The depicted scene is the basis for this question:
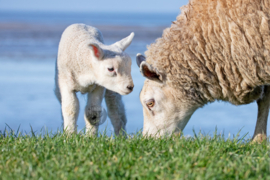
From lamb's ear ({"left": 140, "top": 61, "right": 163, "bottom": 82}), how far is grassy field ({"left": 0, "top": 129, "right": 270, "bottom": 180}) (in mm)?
777

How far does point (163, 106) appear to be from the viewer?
4.46 metres

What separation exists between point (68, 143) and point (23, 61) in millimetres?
7824

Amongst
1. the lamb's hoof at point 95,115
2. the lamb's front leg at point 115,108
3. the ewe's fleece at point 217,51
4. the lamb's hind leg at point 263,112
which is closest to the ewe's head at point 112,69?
the ewe's fleece at point 217,51

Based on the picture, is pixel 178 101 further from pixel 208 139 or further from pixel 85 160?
pixel 85 160

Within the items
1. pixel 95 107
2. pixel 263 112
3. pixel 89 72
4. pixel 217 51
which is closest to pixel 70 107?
pixel 95 107

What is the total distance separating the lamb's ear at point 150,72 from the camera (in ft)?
13.4

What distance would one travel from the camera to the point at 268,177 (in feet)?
8.53

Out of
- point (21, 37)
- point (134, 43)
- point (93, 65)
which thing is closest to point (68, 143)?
point (93, 65)

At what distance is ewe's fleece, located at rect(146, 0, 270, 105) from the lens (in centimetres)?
383

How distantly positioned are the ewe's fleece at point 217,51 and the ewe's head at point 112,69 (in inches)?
11.9

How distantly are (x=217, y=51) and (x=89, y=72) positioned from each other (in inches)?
54.9

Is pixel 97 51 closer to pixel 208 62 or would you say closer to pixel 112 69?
pixel 112 69

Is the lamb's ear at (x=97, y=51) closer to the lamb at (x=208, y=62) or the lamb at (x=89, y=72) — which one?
the lamb at (x=89, y=72)

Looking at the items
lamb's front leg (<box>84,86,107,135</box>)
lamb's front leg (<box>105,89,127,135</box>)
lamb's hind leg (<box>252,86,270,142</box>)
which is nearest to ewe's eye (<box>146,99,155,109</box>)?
lamb's front leg (<box>84,86,107,135</box>)
